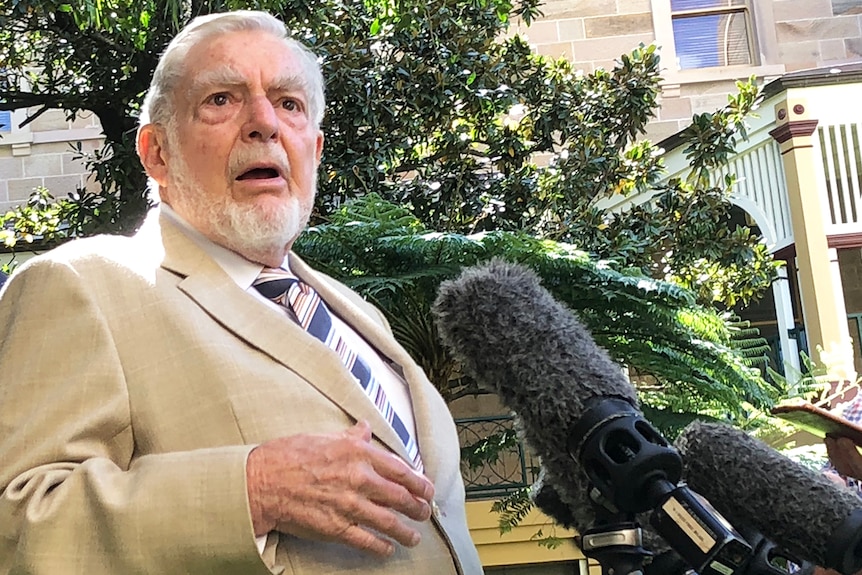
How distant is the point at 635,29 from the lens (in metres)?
8.55

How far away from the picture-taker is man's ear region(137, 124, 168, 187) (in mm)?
1839

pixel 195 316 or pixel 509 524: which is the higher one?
pixel 195 316

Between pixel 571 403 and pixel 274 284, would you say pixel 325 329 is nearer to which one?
pixel 274 284

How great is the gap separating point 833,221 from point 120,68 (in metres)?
5.42

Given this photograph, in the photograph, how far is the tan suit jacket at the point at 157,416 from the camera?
1272mm

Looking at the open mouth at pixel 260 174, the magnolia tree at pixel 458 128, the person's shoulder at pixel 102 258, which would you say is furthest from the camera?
the magnolia tree at pixel 458 128

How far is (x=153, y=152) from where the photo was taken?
6.11 feet

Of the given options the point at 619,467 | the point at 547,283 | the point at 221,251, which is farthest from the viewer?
the point at 547,283

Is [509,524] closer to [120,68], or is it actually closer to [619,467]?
[619,467]

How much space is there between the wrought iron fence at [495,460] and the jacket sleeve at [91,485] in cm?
214

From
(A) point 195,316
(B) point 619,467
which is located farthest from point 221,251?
(B) point 619,467

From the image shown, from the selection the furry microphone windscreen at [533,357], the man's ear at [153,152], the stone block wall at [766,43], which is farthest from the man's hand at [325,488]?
the stone block wall at [766,43]

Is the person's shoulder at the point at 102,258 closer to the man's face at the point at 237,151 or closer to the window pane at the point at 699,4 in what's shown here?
the man's face at the point at 237,151

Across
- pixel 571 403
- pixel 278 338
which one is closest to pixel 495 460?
pixel 278 338
